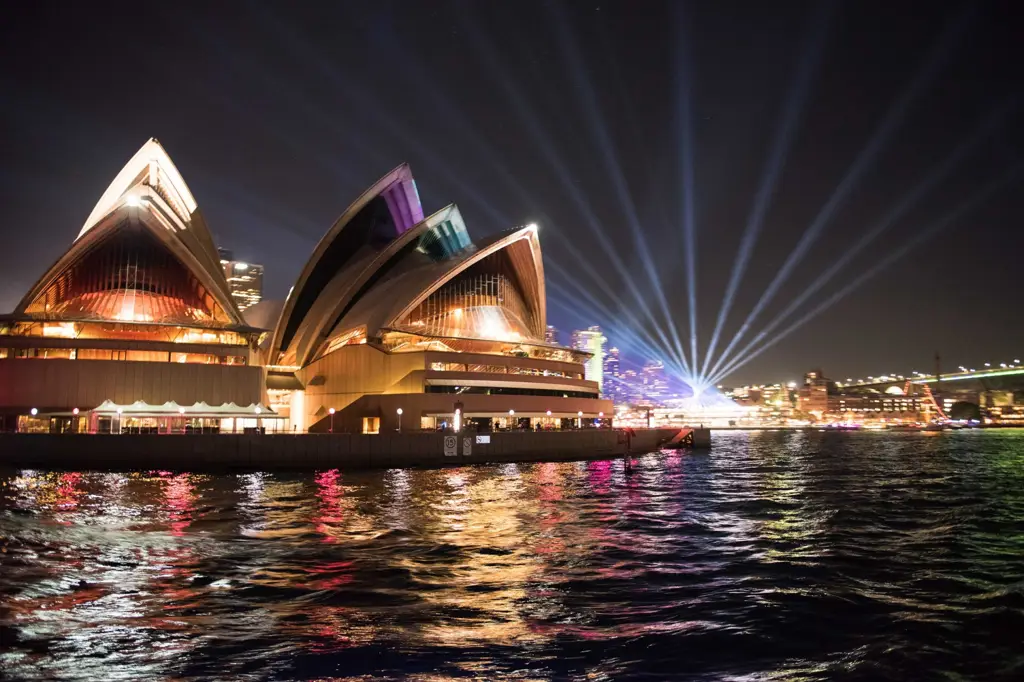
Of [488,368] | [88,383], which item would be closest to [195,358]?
[88,383]

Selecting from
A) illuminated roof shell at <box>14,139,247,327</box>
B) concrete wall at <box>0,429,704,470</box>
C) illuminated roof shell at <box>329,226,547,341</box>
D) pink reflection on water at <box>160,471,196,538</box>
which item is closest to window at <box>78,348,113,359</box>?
illuminated roof shell at <box>14,139,247,327</box>

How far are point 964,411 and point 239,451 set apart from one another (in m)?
185

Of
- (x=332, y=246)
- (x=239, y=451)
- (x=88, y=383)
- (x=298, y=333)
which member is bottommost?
(x=239, y=451)

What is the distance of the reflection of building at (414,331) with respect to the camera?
177 ft

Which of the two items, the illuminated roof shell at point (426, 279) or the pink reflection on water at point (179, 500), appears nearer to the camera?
the pink reflection on water at point (179, 500)

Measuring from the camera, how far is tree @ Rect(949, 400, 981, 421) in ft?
573

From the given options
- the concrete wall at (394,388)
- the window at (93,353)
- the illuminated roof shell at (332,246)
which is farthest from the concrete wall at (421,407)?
the window at (93,353)

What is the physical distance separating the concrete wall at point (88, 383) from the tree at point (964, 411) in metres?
182

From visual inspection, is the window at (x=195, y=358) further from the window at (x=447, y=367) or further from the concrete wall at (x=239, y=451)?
the window at (x=447, y=367)

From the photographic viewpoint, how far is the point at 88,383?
146ft

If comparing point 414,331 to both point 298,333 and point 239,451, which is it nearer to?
point 298,333

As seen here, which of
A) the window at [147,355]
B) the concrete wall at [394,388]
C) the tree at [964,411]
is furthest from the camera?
the tree at [964,411]

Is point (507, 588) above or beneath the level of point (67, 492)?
beneath

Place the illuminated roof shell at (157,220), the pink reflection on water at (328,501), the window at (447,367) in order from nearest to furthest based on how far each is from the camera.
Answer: the pink reflection on water at (328,501) → the illuminated roof shell at (157,220) → the window at (447,367)
